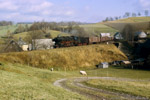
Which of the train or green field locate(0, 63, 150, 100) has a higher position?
the train

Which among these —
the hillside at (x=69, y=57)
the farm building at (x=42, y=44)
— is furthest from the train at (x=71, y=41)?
the hillside at (x=69, y=57)

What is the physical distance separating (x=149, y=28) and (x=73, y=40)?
60.6 metres

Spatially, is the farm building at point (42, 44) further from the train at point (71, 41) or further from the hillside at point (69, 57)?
the hillside at point (69, 57)

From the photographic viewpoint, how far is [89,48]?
72.8 m

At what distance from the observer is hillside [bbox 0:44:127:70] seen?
55.3 meters

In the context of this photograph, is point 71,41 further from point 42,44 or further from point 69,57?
point 69,57

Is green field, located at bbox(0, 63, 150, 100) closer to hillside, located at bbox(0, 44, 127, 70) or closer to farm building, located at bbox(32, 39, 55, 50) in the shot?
hillside, located at bbox(0, 44, 127, 70)

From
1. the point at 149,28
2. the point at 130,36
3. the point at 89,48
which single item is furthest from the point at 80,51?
the point at 149,28

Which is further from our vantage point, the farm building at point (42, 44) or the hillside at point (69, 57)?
the farm building at point (42, 44)

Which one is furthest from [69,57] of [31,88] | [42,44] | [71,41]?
[31,88]

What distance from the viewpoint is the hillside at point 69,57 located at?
55281 millimetres

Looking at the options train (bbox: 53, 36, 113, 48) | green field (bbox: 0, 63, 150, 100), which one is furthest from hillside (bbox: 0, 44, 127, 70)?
green field (bbox: 0, 63, 150, 100)

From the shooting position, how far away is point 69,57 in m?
65.3

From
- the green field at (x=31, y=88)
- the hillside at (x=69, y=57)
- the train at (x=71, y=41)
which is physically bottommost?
the hillside at (x=69, y=57)
